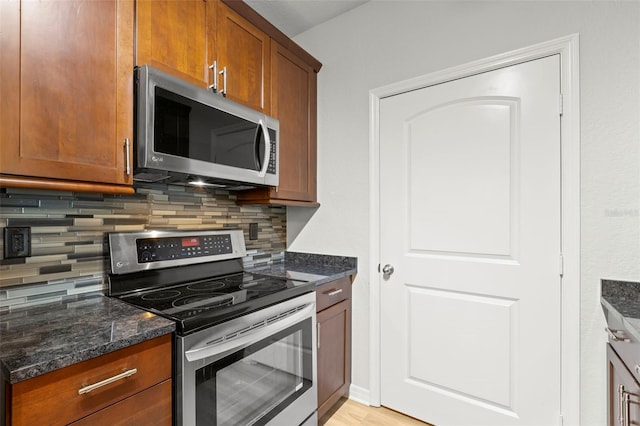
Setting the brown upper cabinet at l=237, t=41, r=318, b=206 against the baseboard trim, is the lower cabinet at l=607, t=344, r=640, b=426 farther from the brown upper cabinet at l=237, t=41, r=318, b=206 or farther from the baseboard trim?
the brown upper cabinet at l=237, t=41, r=318, b=206

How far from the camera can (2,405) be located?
0.76 meters

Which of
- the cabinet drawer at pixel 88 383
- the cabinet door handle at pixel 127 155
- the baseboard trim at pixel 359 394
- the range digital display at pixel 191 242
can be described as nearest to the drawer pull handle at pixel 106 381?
the cabinet drawer at pixel 88 383

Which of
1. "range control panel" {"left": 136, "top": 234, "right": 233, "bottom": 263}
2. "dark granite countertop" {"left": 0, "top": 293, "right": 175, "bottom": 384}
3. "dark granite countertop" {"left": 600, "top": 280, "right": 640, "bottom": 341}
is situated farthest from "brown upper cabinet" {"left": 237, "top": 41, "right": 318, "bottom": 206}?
"dark granite countertop" {"left": 600, "top": 280, "right": 640, "bottom": 341}

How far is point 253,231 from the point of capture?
2211 millimetres

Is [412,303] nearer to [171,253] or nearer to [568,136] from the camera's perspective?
[568,136]

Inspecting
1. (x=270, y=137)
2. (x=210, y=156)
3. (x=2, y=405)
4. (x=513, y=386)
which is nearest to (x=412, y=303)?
(x=513, y=386)

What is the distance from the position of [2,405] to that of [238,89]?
58.7 inches

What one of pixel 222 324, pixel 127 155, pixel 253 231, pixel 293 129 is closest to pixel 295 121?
pixel 293 129

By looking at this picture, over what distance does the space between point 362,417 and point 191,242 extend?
148 centimetres

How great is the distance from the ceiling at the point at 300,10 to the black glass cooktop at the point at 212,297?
177 centimetres

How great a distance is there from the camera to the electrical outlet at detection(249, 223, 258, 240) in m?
2.20

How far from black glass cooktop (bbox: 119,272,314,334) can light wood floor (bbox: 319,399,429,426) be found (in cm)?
90

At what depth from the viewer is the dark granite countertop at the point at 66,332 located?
762 mm

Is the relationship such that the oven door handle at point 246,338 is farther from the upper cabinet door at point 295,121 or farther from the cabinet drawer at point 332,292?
the upper cabinet door at point 295,121
